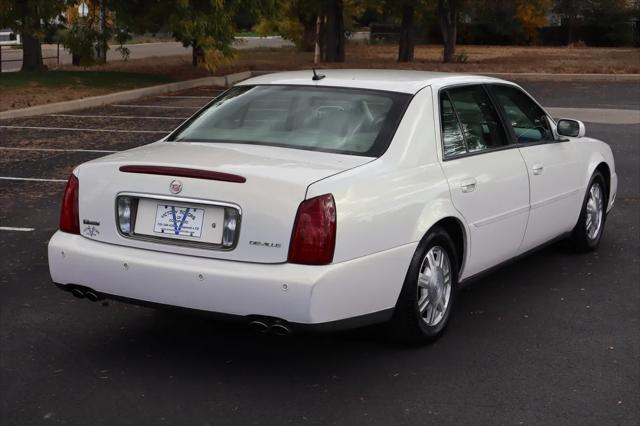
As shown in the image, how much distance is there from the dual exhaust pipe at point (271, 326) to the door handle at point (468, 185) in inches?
60.5

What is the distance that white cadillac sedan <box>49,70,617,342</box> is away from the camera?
4.55 meters

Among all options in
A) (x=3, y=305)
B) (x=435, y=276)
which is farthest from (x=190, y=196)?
(x=3, y=305)

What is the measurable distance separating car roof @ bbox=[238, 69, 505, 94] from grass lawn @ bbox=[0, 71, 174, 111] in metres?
13.0

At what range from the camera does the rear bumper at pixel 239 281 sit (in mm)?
4477

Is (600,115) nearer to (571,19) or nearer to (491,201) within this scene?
(491,201)

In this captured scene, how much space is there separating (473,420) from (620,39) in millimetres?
47948

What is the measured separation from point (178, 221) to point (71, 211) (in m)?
0.74

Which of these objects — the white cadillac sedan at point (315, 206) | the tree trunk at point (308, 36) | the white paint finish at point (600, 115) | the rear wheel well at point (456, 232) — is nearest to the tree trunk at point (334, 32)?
the tree trunk at point (308, 36)

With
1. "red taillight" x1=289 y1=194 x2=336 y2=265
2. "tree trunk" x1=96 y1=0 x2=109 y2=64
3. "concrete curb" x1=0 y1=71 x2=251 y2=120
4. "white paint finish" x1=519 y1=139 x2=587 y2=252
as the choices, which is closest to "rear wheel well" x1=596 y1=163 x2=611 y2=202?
"white paint finish" x1=519 y1=139 x2=587 y2=252

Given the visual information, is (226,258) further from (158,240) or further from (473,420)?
(473,420)

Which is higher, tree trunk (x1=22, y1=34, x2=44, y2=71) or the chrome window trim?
tree trunk (x1=22, y1=34, x2=44, y2=71)

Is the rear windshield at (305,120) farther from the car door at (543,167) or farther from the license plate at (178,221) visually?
the car door at (543,167)

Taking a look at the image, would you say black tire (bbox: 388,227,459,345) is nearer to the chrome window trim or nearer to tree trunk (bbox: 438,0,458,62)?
the chrome window trim

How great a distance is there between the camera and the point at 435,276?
5336 millimetres
